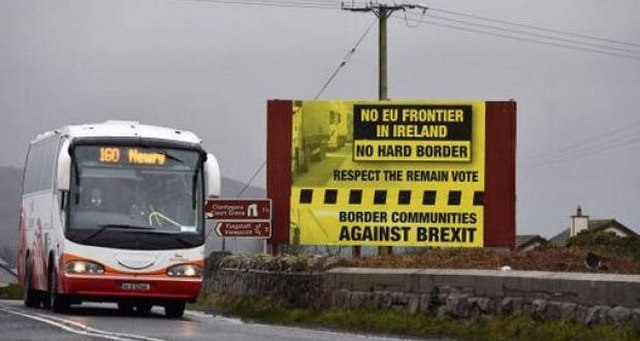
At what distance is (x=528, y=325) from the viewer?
19.7m

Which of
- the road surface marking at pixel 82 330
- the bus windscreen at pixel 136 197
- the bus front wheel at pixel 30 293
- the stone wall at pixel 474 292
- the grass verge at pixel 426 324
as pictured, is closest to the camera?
the stone wall at pixel 474 292

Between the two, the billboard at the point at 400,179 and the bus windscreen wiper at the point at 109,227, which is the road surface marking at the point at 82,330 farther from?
the billboard at the point at 400,179

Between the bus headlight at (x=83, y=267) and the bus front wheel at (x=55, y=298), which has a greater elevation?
the bus headlight at (x=83, y=267)

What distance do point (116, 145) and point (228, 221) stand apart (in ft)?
25.5

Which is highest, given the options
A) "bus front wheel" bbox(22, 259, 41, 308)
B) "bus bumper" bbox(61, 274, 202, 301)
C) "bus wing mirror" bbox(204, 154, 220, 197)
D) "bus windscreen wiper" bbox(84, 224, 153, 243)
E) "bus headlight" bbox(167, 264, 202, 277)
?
"bus wing mirror" bbox(204, 154, 220, 197)

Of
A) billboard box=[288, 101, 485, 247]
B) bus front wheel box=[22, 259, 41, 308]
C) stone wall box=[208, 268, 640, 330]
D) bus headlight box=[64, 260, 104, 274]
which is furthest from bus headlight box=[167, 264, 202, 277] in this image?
billboard box=[288, 101, 485, 247]

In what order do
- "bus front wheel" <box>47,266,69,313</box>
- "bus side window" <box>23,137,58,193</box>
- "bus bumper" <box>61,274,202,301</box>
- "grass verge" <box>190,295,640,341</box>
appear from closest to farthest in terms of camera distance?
"grass verge" <box>190,295,640,341</box>
"bus bumper" <box>61,274,202,301</box>
"bus front wheel" <box>47,266,69,313</box>
"bus side window" <box>23,137,58,193</box>

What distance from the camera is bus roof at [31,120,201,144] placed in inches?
1069

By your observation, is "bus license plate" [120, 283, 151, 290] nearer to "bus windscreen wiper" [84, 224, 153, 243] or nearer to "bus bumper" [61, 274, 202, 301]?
"bus bumper" [61, 274, 202, 301]

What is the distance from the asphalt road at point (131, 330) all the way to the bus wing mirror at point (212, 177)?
225 cm

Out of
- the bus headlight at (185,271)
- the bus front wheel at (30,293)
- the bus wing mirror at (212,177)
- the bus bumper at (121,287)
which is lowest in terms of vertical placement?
the bus front wheel at (30,293)

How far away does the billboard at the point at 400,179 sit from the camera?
36.9 m

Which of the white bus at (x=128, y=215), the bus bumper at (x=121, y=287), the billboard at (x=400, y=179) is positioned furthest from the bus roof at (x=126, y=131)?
the billboard at (x=400, y=179)

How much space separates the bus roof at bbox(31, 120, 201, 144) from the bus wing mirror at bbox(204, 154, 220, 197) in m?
0.47
